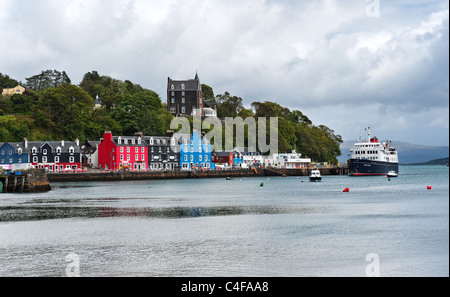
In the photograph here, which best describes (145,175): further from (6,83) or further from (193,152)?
(6,83)

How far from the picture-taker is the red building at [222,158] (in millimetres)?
126938

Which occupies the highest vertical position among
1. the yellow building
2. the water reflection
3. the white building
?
the yellow building

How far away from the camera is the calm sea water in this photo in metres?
24.1

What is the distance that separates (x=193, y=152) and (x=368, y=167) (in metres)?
35.9

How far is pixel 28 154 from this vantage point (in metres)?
101

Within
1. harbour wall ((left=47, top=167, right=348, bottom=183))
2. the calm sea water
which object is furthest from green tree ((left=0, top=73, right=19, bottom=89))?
the calm sea water

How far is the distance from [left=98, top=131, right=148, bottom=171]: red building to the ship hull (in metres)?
42.6

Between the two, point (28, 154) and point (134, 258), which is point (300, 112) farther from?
point (134, 258)

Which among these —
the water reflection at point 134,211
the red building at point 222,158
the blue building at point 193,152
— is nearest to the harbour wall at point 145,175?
the blue building at point 193,152

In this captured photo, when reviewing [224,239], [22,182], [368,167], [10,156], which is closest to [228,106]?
[368,167]

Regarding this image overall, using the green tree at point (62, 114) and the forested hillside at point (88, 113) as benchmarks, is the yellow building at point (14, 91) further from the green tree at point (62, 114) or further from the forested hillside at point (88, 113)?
the green tree at point (62, 114)

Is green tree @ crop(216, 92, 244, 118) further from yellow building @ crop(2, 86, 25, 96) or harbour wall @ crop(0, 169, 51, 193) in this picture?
harbour wall @ crop(0, 169, 51, 193)

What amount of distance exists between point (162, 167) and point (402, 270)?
9508cm
